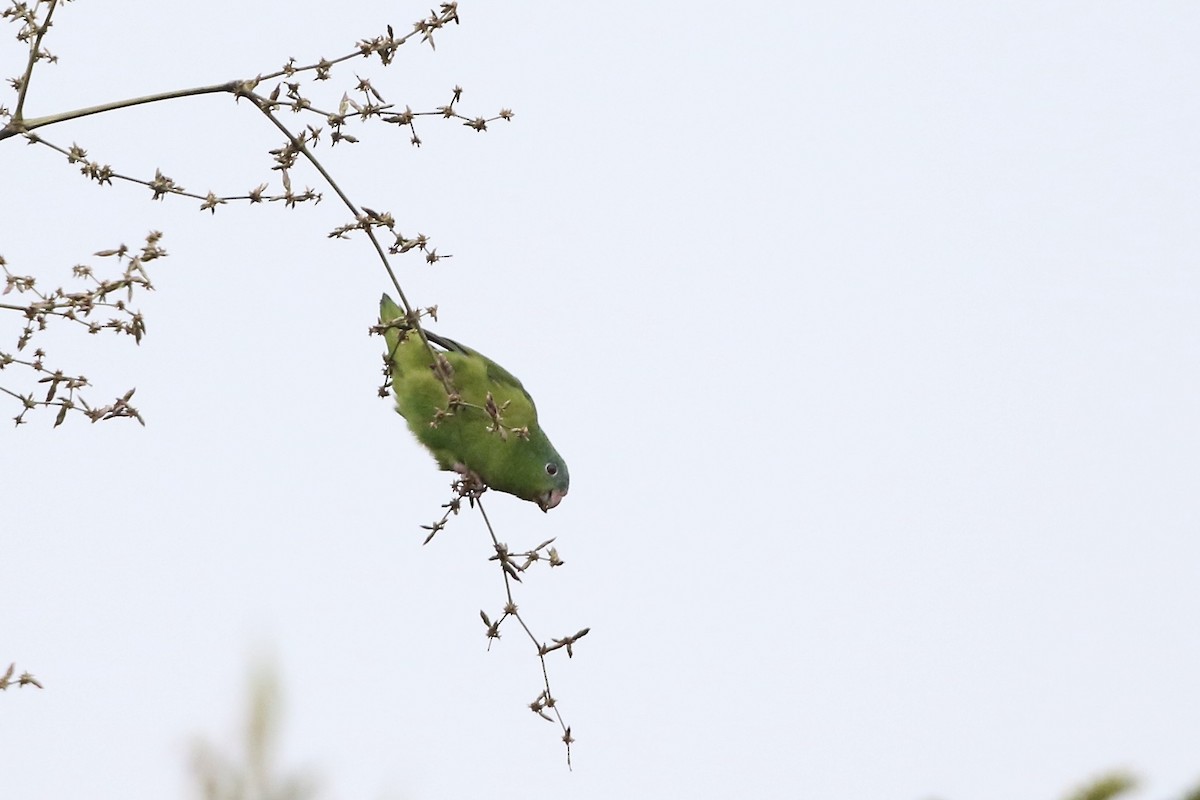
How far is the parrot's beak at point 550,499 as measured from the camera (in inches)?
257

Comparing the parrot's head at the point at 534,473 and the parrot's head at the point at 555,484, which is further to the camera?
the parrot's head at the point at 555,484

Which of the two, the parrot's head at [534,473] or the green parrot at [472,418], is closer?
the green parrot at [472,418]

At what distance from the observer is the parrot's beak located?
6.53 metres

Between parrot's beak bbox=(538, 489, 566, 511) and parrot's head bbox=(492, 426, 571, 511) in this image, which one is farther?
parrot's beak bbox=(538, 489, 566, 511)

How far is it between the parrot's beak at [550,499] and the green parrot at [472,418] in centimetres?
8

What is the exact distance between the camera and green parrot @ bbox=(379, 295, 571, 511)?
5.79 m

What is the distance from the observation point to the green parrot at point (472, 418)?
5.79 metres

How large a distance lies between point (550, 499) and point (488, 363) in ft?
2.60

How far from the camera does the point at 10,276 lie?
12.8 ft

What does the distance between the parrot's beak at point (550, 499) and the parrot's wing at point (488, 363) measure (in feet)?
1.63

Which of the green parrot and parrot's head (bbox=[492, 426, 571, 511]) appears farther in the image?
parrot's head (bbox=[492, 426, 571, 511])

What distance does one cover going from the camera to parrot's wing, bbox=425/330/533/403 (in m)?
5.64

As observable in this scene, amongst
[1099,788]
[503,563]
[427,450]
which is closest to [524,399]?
[427,450]

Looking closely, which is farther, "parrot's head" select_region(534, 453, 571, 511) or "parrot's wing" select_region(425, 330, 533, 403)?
"parrot's head" select_region(534, 453, 571, 511)
